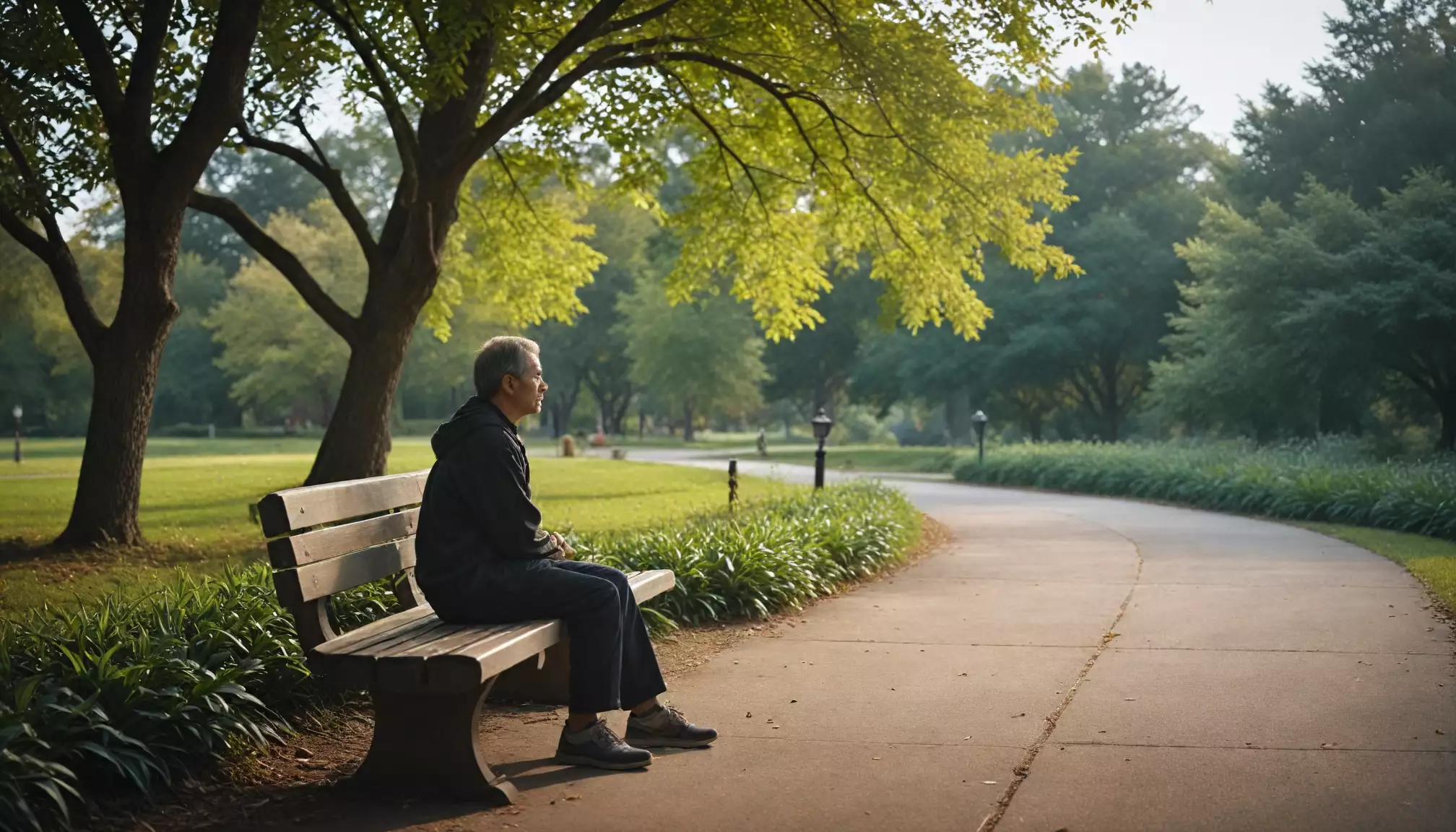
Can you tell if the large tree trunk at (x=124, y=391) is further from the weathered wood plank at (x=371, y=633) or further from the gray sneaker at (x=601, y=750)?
the gray sneaker at (x=601, y=750)

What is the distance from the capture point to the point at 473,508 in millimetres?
5016

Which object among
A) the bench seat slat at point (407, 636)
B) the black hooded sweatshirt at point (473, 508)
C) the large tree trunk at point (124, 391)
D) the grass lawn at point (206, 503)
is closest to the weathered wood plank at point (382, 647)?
the bench seat slat at point (407, 636)

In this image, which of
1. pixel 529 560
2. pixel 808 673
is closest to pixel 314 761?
pixel 529 560

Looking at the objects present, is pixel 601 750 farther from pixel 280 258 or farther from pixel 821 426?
pixel 821 426

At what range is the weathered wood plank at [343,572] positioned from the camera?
4891 millimetres

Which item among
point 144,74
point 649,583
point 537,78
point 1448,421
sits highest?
point 537,78

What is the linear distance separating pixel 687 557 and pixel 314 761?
14.2 ft

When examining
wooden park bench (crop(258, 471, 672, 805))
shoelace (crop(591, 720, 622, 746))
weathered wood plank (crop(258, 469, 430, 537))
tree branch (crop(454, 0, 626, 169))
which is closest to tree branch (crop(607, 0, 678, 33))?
tree branch (crop(454, 0, 626, 169))

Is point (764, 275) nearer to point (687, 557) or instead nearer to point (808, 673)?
point (687, 557)

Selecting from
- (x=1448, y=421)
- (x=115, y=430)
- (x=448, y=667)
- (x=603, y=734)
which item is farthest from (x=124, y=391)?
(x=1448, y=421)

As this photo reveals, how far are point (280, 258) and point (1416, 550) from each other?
40.9 feet

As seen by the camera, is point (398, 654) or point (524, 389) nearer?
point (398, 654)

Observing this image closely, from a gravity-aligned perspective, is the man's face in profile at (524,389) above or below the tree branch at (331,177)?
below

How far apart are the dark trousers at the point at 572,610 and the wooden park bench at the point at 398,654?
6cm
